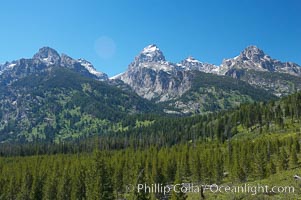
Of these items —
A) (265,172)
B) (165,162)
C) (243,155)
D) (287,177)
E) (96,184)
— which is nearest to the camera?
(96,184)

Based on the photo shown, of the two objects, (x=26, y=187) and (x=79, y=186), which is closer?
(x=79, y=186)

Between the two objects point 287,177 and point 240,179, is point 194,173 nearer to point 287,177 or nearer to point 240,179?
point 240,179

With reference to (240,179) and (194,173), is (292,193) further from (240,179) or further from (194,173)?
(194,173)

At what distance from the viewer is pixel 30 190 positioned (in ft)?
365

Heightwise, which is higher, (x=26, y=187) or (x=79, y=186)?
(x=79, y=186)

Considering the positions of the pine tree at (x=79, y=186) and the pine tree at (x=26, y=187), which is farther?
the pine tree at (x=26, y=187)

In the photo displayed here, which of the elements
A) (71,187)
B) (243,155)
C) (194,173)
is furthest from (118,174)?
(243,155)

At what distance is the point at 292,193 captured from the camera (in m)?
62.1

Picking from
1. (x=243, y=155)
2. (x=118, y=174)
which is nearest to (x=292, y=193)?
(x=243, y=155)

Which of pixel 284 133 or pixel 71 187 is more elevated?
pixel 284 133

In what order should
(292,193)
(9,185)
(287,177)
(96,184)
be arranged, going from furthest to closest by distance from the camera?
(9,185)
(287,177)
(96,184)
(292,193)

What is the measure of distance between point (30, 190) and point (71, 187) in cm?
1425

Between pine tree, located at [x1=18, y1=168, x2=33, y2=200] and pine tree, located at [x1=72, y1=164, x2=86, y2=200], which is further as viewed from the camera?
pine tree, located at [x1=18, y1=168, x2=33, y2=200]

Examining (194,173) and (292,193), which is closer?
(292,193)
